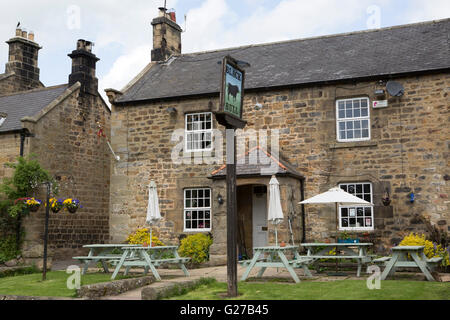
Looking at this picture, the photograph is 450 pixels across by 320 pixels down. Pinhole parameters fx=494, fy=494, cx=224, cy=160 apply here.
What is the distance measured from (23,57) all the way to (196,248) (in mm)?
13356

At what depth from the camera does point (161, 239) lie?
16438mm

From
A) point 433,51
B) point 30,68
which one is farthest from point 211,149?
point 30,68

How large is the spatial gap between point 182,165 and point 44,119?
5461 millimetres

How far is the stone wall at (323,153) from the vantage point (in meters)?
14.0

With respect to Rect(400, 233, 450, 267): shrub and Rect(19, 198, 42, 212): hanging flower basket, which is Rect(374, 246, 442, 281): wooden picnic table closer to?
Rect(400, 233, 450, 267): shrub

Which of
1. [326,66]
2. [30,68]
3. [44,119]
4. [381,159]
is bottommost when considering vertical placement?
[381,159]

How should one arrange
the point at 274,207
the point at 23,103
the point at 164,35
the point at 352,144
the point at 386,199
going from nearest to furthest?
the point at 274,207
the point at 386,199
the point at 352,144
the point at 23,103
the point at 164,35

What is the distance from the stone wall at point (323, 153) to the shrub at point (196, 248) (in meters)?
1.04

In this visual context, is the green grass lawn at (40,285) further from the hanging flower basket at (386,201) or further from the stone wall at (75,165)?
the hanging flower basket at (386,201)

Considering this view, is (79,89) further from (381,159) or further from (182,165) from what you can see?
(381,159)

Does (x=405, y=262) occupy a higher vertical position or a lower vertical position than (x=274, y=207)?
lower

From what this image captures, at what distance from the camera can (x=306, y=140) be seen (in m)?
15.3

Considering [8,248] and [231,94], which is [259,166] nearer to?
[231,94]

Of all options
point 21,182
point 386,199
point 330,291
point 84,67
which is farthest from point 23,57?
point 330,291
